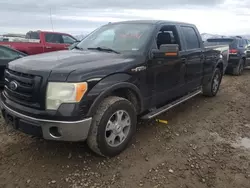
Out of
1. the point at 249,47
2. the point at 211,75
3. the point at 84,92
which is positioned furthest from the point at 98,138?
the point at 249,47

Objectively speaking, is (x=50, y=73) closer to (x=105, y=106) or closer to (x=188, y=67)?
(x=105, y=106)

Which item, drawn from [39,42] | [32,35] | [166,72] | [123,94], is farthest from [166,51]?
[32,35]

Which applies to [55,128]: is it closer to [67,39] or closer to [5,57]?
[5,57]

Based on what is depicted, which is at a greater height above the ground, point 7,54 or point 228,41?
point 228,41

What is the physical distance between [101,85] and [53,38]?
8535 millimetres

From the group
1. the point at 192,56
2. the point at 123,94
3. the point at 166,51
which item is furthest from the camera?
the point at 192,56

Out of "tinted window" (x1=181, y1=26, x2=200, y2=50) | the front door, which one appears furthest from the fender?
"tinted window" (x1=181, y1=26, x2=200, y2=50)

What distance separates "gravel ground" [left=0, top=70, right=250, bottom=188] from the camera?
2744 millimetres

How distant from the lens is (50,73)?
266 cm

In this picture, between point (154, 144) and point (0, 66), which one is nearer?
point (154, 144)

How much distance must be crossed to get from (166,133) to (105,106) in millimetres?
1527

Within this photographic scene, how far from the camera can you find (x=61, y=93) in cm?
262

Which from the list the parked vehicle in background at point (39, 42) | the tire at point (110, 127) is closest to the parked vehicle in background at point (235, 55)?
the parked vehicle in background at point (39, 42)

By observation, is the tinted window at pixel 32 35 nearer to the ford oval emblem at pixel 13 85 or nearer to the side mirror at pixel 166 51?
the ford oval emblem at pixel 13 85
